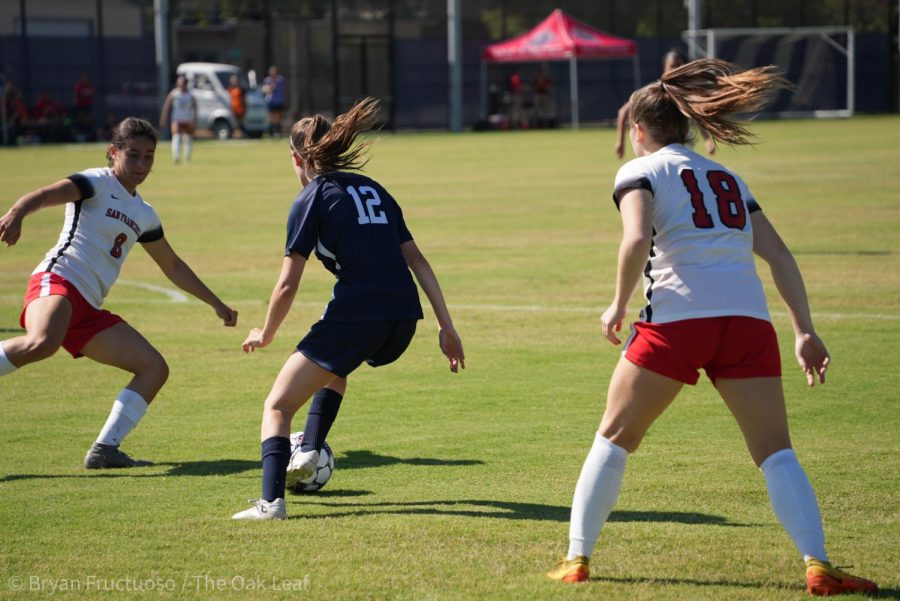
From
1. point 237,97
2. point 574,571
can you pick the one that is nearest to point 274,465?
point 574,571

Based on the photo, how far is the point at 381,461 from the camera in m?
6.84

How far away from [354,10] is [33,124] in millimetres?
16823

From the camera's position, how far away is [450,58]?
52.2 metres

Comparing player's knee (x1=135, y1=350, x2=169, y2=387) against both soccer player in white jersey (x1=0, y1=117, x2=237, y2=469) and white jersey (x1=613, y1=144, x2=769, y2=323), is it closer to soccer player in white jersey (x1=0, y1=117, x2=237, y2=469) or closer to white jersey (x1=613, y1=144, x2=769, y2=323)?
soccer player in white jersey (x1=0, y1=117, x2=237, y2=469)

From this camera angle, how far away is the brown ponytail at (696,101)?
471 cm

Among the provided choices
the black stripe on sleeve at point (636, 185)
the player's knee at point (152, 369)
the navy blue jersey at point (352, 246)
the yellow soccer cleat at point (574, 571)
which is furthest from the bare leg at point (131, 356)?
the black stripe on sleeve at point (636, 185)

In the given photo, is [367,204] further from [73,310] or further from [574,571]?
[73,310]

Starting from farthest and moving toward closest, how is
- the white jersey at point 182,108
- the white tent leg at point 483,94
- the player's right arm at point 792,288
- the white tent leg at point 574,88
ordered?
the white tent leg at point 483,94 < the white tent leg at point 574,88 < the white jersey at point 182,108 < the player's right arm at point 792,288

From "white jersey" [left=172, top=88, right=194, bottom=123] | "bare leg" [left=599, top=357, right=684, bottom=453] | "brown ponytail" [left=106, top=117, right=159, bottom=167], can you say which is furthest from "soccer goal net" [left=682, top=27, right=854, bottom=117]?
"bare leg" [left=599, top=357, right=684, bottom=453]

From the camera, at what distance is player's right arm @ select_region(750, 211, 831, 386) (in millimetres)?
4703

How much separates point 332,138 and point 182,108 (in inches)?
1152

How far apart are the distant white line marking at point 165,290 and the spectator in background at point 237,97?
103 ft

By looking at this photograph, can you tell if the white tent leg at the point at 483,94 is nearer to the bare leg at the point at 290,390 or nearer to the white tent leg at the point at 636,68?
the white tent leg at the point at 636,68

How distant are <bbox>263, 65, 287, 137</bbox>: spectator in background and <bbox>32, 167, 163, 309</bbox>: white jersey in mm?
40325
